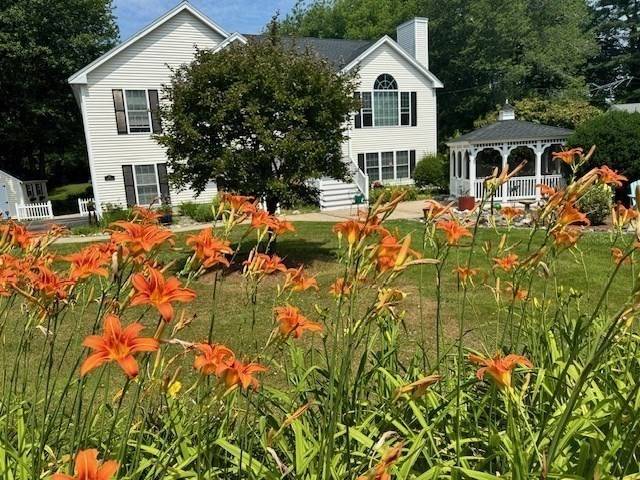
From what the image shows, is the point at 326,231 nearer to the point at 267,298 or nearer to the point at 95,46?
the point at 267,298

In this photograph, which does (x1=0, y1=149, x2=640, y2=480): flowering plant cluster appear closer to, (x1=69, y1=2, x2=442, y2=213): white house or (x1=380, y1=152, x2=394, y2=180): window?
(x1=69, y1=2, x2=442, y2=213): white house

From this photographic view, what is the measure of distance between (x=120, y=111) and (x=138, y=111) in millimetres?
615

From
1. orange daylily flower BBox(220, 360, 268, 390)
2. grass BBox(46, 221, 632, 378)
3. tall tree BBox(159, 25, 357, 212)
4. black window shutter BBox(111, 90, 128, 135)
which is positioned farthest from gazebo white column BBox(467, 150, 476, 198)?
orange daylily flower BBox(220, 360, 268, 390)

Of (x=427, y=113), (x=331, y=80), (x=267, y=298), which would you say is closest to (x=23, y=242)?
(x=267, y=298)

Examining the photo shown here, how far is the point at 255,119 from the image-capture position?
8844 millimetres

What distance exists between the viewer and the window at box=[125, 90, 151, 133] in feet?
59.5

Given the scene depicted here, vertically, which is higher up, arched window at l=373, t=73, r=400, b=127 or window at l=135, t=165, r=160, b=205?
arched window at l=373, t=73, r=400, b=127

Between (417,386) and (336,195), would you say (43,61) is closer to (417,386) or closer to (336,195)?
(336,195)

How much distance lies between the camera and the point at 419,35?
76.6ft

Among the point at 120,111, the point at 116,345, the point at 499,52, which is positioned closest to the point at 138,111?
the point at 120,111

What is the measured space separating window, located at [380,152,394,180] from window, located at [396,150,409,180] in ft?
1.08

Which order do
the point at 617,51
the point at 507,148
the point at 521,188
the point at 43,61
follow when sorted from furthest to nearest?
the point at 617,51 → the point at 43,61 → the point at 521,188 → the point at 507,148

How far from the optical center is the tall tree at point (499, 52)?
1061 inches

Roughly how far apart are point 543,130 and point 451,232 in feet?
59.8
